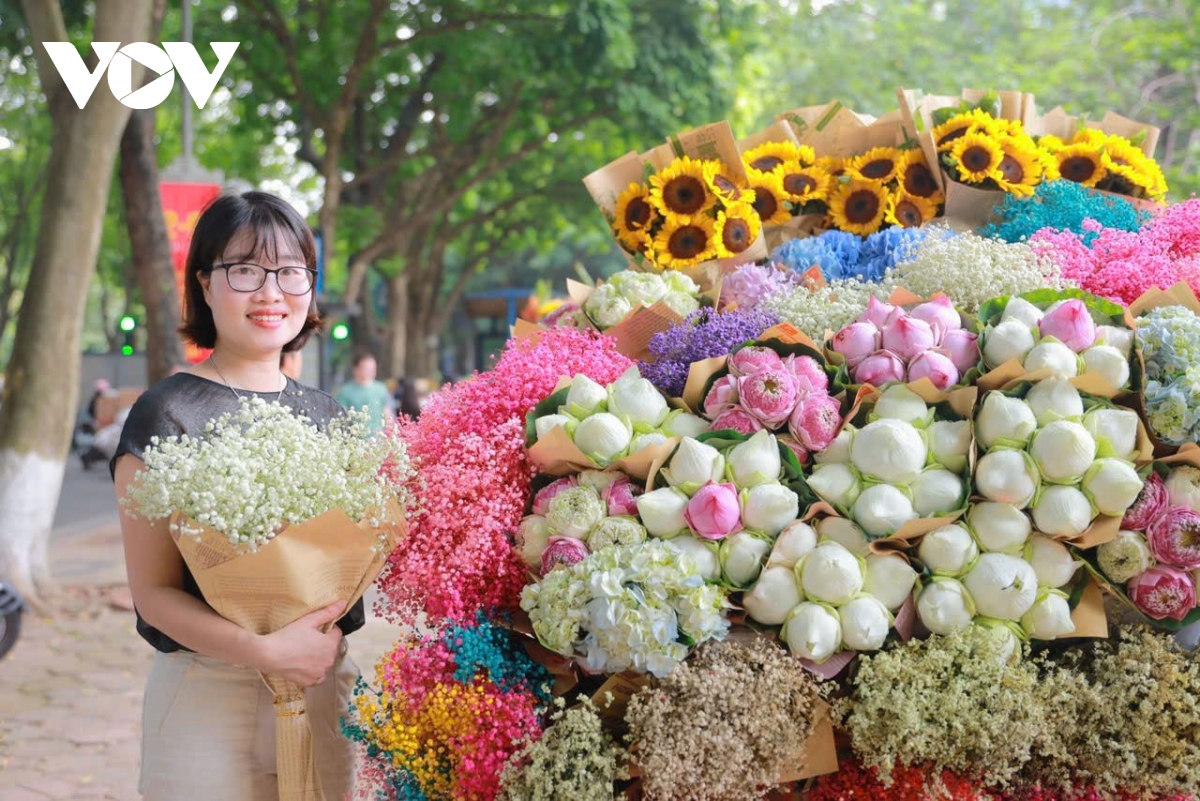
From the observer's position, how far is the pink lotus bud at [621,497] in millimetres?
2268

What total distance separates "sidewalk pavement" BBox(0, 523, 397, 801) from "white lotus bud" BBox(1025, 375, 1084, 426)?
4395 millimetres

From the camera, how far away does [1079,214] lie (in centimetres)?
323

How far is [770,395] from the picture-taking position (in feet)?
7.52

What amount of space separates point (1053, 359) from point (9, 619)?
21.1 feet

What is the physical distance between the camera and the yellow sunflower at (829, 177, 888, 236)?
3.49 meters

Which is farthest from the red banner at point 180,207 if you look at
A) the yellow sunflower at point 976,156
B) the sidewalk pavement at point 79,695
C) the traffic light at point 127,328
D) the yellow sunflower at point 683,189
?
the yellow sunflower at point 976,156

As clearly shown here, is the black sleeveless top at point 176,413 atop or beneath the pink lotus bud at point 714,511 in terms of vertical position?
atop

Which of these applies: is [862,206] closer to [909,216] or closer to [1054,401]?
[909,216]

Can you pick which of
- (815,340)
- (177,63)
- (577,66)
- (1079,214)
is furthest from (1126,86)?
(815,340)

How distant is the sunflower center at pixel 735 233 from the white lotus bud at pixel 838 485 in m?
1.24

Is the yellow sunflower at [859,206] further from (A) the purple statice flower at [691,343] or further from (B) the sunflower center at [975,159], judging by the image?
(A) the purple statice flower at [691,343]

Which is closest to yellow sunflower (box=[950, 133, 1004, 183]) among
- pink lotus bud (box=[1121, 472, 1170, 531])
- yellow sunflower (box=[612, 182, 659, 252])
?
yellow sunflower (box=[612, 182, 659, 252])

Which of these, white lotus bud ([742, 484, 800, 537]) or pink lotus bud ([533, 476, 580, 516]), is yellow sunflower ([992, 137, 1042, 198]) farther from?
pink lotus bud ([533, 476, 580, 516])

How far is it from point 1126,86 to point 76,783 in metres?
14.5
